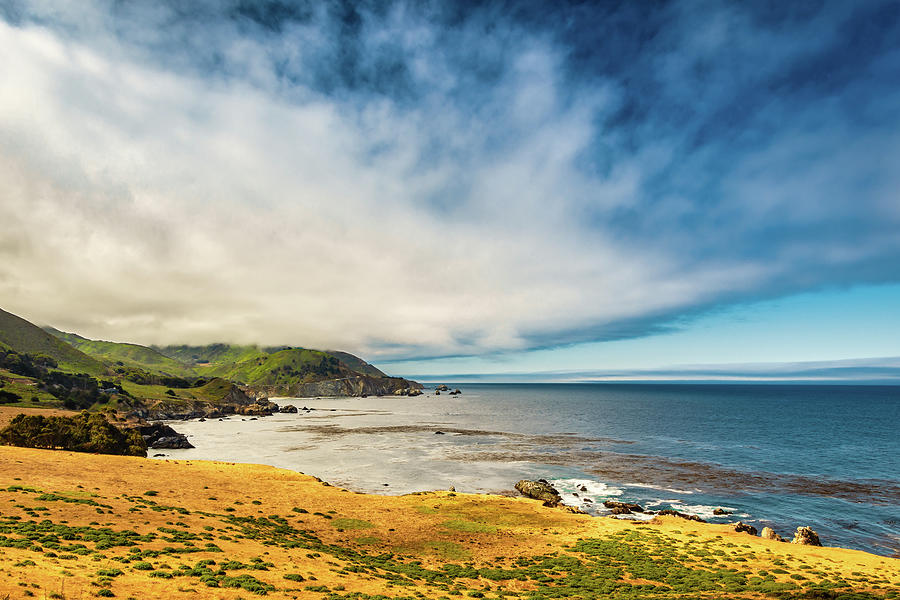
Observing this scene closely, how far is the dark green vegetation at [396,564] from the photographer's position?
27969mm

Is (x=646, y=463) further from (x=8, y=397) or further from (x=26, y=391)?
(x=26, y=391)

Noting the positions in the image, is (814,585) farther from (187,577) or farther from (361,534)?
(187,577)

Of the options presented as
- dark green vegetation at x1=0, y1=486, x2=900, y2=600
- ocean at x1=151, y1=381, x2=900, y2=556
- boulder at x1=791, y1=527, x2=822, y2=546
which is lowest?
ocean at x1=151, y1=381, x2=900, y2=556

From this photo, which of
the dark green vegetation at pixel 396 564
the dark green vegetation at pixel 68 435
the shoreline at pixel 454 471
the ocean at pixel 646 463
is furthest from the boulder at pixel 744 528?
the dark green vegetation at pixel 68 435

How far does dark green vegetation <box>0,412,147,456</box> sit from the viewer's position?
76125mm

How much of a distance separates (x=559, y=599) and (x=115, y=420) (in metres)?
161

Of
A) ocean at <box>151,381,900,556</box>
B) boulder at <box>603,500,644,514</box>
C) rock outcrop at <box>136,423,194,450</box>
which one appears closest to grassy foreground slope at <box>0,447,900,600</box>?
boulder at <box>603,500,644,514</box>

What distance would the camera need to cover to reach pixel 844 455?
11388 centimetres

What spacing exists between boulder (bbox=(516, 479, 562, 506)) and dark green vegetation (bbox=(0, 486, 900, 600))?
2313cm

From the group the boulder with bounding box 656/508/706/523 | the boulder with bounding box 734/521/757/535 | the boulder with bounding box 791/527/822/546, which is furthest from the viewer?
the boulder with bounding box 656/508/706/523

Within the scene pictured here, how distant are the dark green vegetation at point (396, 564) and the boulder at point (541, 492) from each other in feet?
75.9

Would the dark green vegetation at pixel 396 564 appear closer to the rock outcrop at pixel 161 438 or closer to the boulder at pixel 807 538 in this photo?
the boulder at pixel 807 538

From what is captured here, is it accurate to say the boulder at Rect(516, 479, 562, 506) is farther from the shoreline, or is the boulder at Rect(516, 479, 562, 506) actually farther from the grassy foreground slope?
the grassy foreground slope

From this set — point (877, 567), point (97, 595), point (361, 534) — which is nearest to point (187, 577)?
point (97, 595)
